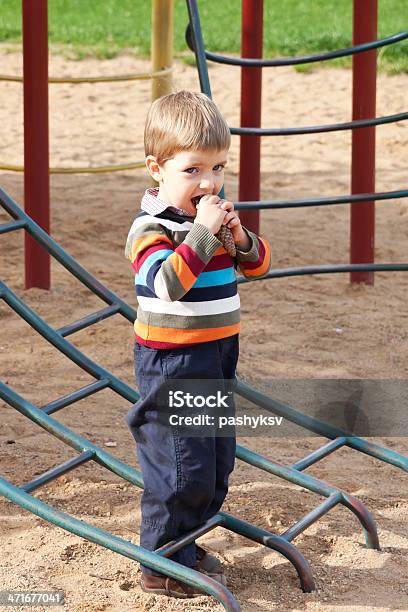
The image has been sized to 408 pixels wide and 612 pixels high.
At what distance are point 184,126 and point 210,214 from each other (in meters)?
0.20

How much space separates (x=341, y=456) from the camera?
3562 millimetres

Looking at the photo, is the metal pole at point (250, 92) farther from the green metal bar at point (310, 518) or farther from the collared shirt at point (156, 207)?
the collared shirt at point (156, 207)

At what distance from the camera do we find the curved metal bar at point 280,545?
268 centimetres

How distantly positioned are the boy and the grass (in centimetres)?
783

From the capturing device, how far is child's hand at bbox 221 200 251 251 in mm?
2447

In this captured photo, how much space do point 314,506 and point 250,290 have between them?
219cm

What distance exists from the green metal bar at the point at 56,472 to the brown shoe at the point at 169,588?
0.40m

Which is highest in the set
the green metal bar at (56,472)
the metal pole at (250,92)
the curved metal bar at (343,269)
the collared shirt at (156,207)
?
the metal pole at (250,92)

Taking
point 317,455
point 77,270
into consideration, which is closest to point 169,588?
A: point 317,455

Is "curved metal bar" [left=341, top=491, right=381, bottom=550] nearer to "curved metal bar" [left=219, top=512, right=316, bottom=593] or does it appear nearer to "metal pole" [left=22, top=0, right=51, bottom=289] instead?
"curved metal bar" [left=219, top=512, right=316, bottom=593]

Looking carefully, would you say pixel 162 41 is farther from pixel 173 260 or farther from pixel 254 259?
pixel 173 260

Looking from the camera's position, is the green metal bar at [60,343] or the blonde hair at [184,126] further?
the green metal bar at [60,343]

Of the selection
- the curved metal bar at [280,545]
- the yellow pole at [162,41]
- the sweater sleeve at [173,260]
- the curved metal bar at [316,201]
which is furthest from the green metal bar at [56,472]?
the yellow pole at [162,41]

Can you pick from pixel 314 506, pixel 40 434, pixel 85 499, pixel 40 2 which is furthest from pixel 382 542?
pixel 40 2
